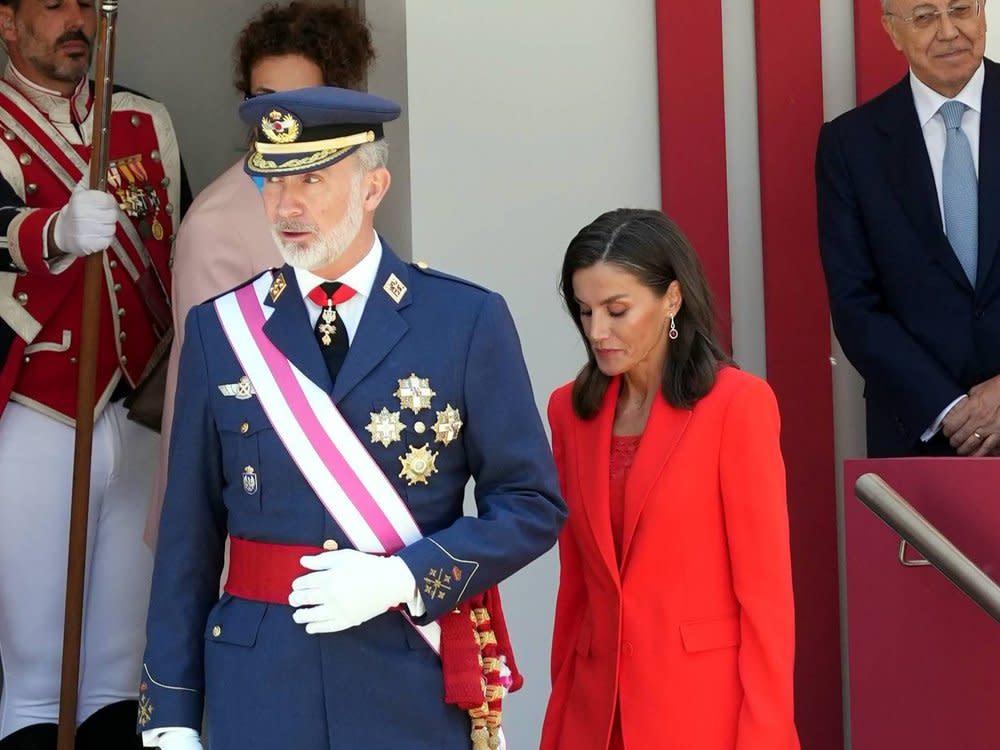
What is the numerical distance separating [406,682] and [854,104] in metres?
2.63

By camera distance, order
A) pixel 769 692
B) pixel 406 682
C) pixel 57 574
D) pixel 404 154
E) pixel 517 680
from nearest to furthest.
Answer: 1. pixel 406 682
2. pixel 517 680
3. pixel 769 692
4. pixel 57 574
5. pixel 404 154

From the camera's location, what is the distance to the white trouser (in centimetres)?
411

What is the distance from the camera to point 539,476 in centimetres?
280

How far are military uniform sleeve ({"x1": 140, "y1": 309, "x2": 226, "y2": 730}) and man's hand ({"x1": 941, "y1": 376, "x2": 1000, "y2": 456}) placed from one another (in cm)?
186

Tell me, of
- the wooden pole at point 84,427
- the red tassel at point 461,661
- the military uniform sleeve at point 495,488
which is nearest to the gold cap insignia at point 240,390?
the military uniform sleeve at point 495,488

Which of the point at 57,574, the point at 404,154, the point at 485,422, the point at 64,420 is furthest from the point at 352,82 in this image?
the point at 485,422

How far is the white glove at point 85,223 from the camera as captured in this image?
3910 millimetres

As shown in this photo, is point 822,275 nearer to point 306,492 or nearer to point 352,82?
point 352,82

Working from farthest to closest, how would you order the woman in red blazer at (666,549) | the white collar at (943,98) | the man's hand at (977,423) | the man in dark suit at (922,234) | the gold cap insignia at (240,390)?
the white collar at (943,98), the man in dark suit at (922,234), the man's hand at (977,423), the woman in red blazer at (666,549), the gold cap insignia at (240,390)

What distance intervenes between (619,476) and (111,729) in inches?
60.8

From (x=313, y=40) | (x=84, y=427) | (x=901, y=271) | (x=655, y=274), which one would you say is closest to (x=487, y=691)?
(x=655, y=274)

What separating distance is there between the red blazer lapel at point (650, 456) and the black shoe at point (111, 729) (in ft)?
4.98

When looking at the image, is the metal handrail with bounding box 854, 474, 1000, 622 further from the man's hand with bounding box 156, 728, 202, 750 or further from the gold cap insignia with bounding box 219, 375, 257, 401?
the man's hand with bounding box 156, 728, 202, 750

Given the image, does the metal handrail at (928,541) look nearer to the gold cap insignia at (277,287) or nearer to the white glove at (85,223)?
the gold cap insignia at (277,287)
